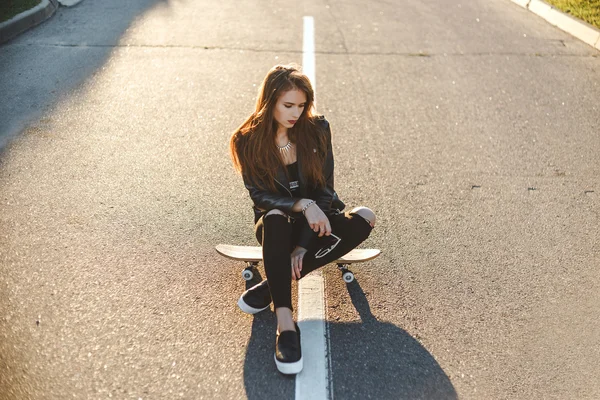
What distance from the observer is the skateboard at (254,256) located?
3.36 m

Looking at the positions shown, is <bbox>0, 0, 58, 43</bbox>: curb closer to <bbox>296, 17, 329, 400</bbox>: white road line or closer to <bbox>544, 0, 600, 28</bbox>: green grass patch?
<bbox>296, 17, 329, 400</bbox>: white road line

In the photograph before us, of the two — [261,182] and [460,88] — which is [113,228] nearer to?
[261,182]

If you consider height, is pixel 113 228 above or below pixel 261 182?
below

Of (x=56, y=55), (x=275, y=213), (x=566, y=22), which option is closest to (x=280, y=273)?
(x=275, y=213)

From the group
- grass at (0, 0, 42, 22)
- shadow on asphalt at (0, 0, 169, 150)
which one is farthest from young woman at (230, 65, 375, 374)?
grass at (0, 0, 42, 22)

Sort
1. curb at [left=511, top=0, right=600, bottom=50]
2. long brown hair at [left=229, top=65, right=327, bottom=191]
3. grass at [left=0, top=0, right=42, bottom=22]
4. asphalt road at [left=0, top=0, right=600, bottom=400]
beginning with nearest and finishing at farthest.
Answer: asphalt road at [left=0, top=0, right=600, bottom=400] < long brown hair at [left=229, top=65, right=327, bottom=191] < grass at [left=0, top=0, right=42, bottom=22] < curb at [left=511, top=0, right=600, bottom=50]

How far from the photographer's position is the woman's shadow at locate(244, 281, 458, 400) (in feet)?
9.13

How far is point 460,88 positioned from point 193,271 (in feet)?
12.9

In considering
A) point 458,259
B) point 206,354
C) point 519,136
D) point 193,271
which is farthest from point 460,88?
point 206,354

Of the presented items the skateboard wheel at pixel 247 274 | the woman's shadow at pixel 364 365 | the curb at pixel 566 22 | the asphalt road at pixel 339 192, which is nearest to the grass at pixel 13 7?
the asphalt road at pixel 339 192

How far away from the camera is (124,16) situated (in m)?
7.89

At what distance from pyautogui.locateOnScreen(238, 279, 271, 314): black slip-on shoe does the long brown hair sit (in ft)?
1.92

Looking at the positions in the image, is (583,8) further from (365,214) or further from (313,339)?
(313,339)

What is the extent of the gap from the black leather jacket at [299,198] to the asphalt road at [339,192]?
493mm
